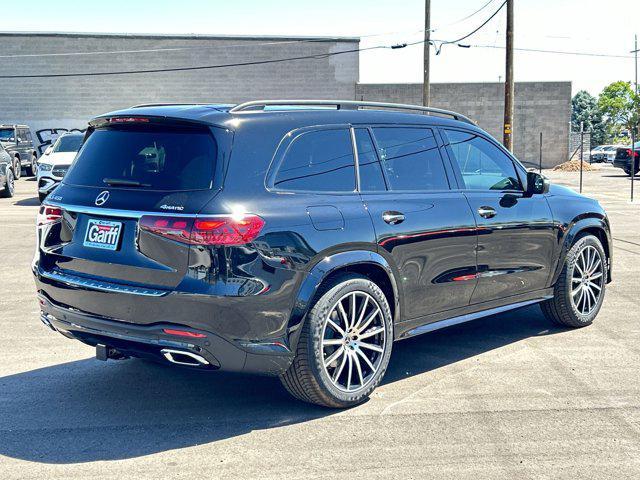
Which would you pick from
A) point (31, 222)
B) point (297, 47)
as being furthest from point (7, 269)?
point (297, 47)

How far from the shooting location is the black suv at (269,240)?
15.1 feet

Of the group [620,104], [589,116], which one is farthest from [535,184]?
[589,116]

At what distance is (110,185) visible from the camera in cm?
503

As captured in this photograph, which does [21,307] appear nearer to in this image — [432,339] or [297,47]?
[432,339]

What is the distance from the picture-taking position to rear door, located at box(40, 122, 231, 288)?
4633 mm

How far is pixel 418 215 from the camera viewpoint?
5.66 metres

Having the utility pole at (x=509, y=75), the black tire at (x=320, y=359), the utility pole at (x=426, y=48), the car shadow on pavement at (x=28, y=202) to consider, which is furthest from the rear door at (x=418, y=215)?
the utility pole at (x=426, y=48)

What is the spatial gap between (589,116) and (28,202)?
12383 centimetres

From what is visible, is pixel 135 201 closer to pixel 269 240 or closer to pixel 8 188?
pixel 269 240

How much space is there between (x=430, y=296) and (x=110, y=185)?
88.4 inches

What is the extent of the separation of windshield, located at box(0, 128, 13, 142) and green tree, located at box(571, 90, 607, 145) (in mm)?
96641

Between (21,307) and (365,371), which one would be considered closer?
(365,371)

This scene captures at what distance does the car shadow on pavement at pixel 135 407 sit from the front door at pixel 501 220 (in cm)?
63

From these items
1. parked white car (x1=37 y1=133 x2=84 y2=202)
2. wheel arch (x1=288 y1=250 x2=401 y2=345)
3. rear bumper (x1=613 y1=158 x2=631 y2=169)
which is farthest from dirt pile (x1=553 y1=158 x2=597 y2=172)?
wheel arch (x1=288 y1=250 x2=401 y2=345)
